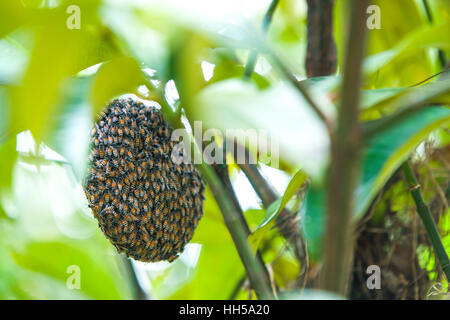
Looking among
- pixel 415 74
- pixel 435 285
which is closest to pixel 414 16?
pixel 415 74

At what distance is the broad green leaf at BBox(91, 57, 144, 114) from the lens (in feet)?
1.31

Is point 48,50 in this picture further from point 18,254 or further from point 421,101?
point 18,254

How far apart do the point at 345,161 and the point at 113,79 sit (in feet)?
0.81

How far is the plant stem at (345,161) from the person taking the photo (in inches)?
9.6

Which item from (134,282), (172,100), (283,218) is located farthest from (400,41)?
(134,282)

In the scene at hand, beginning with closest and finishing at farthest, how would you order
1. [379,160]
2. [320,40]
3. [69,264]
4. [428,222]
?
[379,160] → [428,222] → [320,40] → [69,264]

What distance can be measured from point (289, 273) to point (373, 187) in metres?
0.76

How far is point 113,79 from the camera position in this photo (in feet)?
1.44

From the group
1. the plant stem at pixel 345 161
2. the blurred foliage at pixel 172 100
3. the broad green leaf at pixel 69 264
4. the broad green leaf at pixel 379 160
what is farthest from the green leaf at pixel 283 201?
the broad green leaf at pixel 69 264

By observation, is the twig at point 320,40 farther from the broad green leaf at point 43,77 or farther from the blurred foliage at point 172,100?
the broad green leaf at point 43,77

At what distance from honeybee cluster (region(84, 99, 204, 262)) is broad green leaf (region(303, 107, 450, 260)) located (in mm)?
309

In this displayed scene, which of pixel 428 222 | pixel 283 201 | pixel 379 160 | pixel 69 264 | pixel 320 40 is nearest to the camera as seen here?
pixel 379 160

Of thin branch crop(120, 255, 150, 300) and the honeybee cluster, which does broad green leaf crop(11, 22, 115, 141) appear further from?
thin branch crop(120, 255, 150, 300)

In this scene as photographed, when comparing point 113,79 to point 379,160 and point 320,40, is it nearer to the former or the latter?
point 379,160
